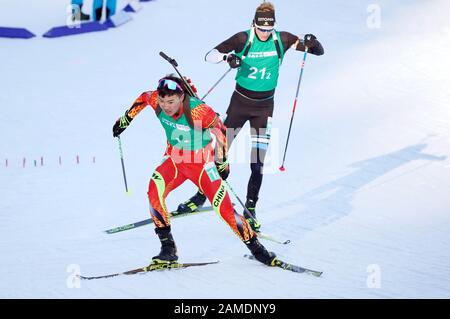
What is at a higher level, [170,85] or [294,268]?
[170,85]

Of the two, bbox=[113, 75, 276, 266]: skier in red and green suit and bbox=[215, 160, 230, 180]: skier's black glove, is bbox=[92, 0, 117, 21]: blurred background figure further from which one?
bbox=[215, 160, 230, 180]: skier's black glove

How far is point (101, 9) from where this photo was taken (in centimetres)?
1742

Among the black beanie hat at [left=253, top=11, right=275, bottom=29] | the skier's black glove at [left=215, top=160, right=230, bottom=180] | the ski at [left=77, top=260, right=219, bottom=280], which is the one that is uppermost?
the black beanie hat at [left=253, top=11, right=275, bottom=29]

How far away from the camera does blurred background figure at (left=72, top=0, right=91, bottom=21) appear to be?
1744 centimetres

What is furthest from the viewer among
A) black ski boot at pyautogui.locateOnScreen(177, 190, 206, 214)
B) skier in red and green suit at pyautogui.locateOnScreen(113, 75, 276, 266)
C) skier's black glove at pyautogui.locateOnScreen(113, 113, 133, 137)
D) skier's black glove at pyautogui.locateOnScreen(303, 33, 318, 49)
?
black ski boot at pyautogui.locateOnScreen(177, 190, 206, 214)

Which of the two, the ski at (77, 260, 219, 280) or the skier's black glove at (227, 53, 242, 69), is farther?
the skier's black glove at (227, 53, 242, 69)

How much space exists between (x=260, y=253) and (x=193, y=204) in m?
1.73

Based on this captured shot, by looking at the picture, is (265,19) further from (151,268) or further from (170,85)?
(151,268)

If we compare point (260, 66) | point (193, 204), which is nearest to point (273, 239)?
point (193, 204)

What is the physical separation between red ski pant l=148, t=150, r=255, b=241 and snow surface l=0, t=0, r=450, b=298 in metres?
0.52

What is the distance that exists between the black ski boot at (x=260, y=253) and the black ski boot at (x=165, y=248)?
0.71 meters

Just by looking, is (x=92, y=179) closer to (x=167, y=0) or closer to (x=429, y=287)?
(x=429, y=287)

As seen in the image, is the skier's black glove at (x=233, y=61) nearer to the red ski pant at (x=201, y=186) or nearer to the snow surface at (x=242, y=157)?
the red ski pant at (x=201, y=186)

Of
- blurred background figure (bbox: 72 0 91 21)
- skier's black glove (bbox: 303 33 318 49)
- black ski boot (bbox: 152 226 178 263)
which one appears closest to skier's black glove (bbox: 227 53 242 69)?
skier's black glove (bbox: 303 33 318 49)
